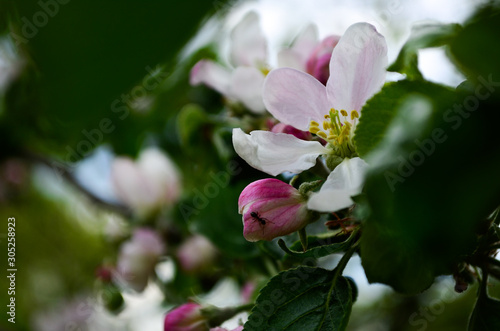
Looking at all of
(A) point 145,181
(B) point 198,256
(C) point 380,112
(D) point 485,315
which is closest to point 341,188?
(C) point 380,112

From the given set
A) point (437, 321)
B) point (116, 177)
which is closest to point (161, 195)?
point (116, 177)

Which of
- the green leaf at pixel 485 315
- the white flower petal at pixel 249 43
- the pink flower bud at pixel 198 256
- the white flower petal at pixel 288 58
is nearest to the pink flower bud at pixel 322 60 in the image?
the white flower petal at pixel 288 58

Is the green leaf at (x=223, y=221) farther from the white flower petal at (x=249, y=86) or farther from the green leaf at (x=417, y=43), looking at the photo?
the green leaf at (x=417, y=43)

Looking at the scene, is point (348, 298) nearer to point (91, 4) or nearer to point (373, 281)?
point (373, 281)

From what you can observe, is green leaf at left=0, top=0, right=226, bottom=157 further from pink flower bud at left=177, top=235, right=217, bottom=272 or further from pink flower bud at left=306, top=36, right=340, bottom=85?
pink flower bud at left=177, top=235, right=217, bottom=272

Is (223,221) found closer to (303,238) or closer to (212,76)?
(212,76)

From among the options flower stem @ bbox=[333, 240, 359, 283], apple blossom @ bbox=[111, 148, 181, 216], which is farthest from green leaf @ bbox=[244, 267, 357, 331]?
apple blossom @ bbox=[111, 148, 181, 216]
